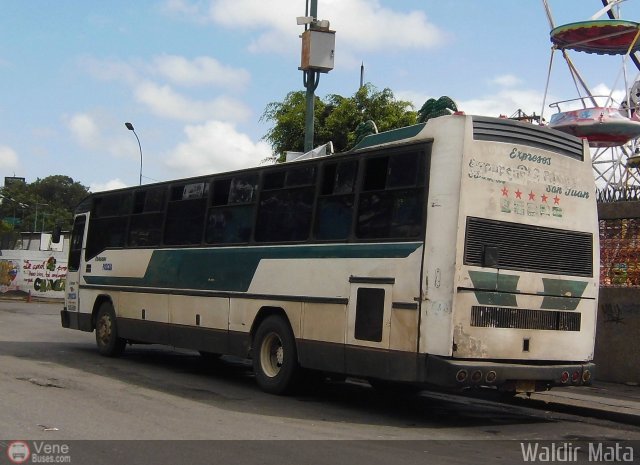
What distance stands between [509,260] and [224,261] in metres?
5.02

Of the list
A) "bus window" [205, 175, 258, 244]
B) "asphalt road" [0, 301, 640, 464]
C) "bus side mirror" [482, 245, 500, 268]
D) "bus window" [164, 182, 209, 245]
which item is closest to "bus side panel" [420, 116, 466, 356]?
"bus side mirror" [482, 245, 500, 268]

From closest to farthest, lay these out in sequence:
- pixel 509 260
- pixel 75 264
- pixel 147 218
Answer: pixel 509 260
pixel 147 218
pixel 75 264

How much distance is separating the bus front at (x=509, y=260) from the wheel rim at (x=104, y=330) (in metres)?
8.58

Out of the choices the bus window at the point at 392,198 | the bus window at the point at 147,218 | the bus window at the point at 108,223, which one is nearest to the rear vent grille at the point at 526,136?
the bus window at the point at 392,198

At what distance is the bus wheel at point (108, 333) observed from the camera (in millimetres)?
14883

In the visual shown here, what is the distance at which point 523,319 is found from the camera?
8.91m

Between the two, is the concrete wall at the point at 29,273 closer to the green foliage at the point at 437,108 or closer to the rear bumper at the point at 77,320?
the rear bumper at the point at 77,320

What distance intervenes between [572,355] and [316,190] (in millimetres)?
4068

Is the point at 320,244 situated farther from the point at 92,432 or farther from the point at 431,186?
the point at 92,432

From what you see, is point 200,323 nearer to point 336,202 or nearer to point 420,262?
point 336,202

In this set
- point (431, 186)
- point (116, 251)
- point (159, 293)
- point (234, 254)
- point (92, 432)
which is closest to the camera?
point (92, 432)

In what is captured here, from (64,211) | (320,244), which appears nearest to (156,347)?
(320,244)

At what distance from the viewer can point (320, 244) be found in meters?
10.3

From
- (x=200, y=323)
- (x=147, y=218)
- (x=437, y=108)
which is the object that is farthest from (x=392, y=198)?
(x=147, y=218)
